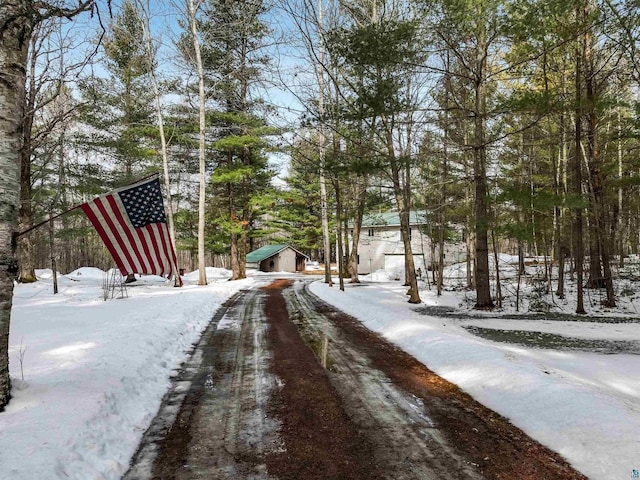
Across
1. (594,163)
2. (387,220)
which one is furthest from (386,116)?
(387,220)

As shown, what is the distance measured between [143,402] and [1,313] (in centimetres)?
Answer: 178

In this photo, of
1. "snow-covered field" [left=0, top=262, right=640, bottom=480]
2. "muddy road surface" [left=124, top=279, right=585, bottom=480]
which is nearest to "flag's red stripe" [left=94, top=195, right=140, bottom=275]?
"snow-covered field" [left=0, top=262, right=640, bottom=480]

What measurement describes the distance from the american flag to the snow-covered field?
1.48 m

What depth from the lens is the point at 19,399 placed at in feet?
13.0

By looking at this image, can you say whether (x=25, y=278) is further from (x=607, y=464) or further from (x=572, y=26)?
(x=572, y=26)

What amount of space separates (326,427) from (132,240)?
160 inches

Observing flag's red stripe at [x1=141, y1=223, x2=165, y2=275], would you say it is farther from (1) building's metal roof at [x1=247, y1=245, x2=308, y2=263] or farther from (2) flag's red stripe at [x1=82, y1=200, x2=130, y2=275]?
(1) building's metal roof at [x1=247, y1=245, x2=308, y2=263]

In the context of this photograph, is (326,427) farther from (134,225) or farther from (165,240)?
(165,240)

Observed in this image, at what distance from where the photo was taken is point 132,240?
234 inches

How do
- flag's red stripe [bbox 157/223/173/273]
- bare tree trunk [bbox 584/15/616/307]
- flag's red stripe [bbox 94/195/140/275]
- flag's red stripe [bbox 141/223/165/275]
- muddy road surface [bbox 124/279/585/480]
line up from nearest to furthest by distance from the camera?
muddy road surface [bbox 124/279/585/480]
flag's red stripe [bbox 94/195/140/275]
flag's red stripe [bbox 141/223/165/275]
flag's red stripe [bbox 157/223/173/273]
bare tree trunk [bbox 584/15/616/307]

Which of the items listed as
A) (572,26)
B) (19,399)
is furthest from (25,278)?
(572,26)

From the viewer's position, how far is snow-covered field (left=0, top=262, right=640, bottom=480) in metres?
3.19

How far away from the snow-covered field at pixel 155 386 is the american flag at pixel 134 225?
1.48 m

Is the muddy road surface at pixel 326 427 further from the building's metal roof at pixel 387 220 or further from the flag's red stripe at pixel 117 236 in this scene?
the building's metal roof at pixel 387 220
